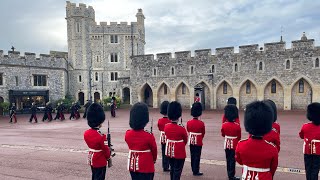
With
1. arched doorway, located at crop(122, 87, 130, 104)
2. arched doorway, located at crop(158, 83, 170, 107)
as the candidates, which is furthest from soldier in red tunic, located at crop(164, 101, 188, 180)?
arched doorway, located at crop(122, 87, 130, 104)

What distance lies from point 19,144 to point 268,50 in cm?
1852

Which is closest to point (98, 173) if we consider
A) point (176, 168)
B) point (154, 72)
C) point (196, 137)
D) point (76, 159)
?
point (176, 168)

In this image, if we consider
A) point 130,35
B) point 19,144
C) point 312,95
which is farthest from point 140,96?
point 19,144

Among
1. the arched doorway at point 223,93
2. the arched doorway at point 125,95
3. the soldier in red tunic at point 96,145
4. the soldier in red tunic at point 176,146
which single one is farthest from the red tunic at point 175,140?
the arched doorway at point 125,95

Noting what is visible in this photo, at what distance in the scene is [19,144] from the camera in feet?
34.2

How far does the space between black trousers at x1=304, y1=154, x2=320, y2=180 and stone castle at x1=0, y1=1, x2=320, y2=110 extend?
55.2 ft

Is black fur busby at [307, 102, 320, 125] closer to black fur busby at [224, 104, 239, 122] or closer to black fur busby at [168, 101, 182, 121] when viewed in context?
black fur busby at [224, 104, 239, 122]

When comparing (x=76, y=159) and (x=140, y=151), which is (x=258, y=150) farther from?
(x=76, y=159)

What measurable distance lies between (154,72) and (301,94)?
13.2 m

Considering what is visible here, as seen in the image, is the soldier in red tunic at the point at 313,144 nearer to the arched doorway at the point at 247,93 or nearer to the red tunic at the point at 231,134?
the red tunic at the point at 231,134

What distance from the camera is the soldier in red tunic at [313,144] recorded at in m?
5.07

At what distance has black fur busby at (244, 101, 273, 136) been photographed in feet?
11.3

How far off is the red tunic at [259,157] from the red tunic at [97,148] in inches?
92.6

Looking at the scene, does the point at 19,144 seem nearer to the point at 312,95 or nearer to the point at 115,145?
the point at 115,145
